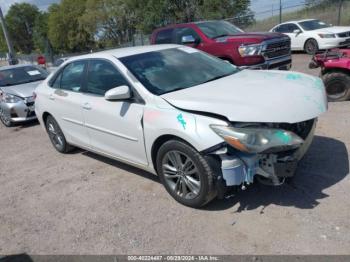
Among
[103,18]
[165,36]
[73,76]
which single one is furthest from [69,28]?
[73,76]

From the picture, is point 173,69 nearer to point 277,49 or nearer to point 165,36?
point 277,49

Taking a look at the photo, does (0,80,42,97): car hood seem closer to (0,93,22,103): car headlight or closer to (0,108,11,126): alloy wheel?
(0,93,22,103): car headlight

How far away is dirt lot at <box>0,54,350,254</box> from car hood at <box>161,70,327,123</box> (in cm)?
96

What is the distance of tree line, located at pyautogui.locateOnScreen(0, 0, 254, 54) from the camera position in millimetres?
27062

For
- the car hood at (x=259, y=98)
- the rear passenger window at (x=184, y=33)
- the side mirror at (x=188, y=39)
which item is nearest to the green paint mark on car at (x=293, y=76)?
the car hood at (x=259, y=98)

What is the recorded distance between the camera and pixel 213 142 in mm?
3414

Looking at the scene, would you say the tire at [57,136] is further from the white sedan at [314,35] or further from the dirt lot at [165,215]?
the white sedan at [314,35]

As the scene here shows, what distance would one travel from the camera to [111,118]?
14.7 ft

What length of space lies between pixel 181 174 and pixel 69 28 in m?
65.8

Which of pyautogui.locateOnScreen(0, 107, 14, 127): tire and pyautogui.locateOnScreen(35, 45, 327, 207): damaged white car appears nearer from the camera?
pyautogui.locateOnScreen(35, 45, 327, 207): damaged white car

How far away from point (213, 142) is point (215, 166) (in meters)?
0.27

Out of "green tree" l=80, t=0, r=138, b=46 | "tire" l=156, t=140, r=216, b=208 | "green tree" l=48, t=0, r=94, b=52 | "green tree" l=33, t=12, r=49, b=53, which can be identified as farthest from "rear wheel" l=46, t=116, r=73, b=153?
"green tree" l=33, t=12, r=49, b=53

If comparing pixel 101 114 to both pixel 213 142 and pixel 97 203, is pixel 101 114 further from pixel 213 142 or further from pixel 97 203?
pixel 213 142

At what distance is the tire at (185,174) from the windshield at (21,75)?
7.36m
